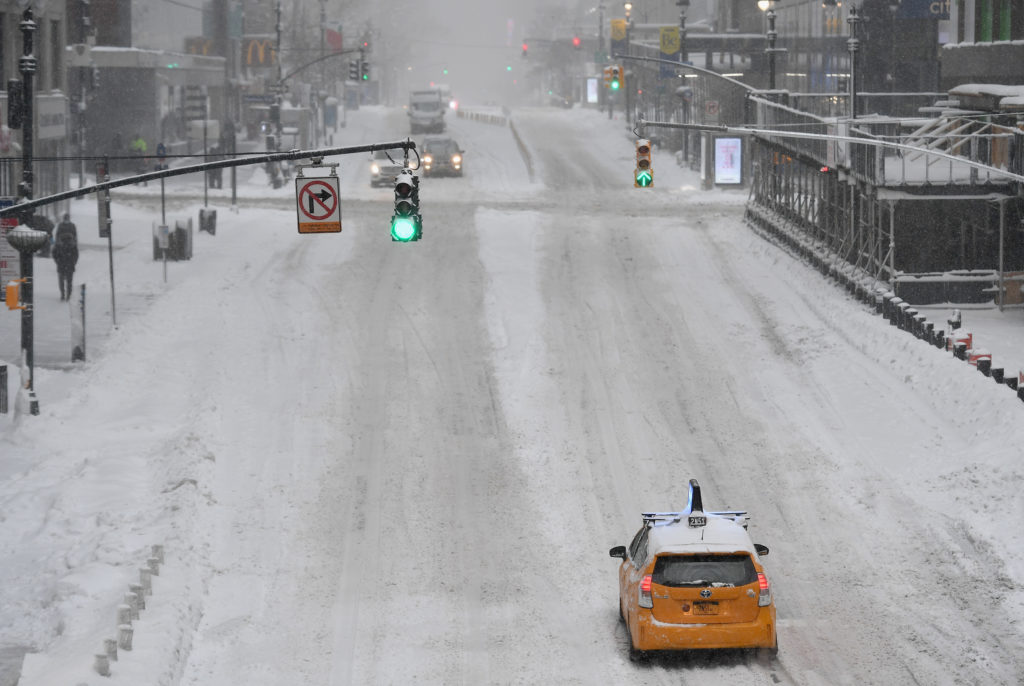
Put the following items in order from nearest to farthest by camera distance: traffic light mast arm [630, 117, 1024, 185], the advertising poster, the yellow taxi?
1. the yellow taxi
2. traffic light mast arm [630, 117, 1024, 185]
3. the advertising poster

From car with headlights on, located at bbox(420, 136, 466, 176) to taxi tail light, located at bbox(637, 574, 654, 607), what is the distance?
1769 inches

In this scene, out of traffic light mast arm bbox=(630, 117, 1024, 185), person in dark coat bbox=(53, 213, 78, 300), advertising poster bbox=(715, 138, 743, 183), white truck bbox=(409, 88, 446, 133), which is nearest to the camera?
traffic light mast arm bbox=(630, 117, 1024, 185)

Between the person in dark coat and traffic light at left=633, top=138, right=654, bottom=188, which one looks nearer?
traffic light at left=633, top=138, right=654, bottom=188

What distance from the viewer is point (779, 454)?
24719 mm

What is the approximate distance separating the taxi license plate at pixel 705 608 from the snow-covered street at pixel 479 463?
3.14 feet

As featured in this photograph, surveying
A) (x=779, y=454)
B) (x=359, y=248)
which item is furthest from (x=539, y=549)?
(x=359, y=248)

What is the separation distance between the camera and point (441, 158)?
195 feet

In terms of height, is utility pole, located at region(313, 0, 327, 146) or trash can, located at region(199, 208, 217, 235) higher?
utility pole, located at region(313, 0, 327, 146)

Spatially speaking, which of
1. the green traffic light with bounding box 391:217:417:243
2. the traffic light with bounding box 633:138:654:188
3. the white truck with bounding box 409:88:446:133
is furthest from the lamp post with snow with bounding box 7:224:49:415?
the white truck with bounding box 409:88:446:133

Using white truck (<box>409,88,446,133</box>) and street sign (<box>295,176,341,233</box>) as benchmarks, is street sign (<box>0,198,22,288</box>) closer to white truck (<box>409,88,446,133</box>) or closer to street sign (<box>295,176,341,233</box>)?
street sign (<box>295,176,341,233</box>)

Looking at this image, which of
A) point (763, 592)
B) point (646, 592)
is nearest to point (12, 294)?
point (646, 592)

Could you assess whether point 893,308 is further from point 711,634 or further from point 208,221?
point 208,221

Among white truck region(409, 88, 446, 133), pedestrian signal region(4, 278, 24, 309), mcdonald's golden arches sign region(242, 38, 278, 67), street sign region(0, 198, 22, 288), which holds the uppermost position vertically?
mcdonald's golden arches sign region(242, 38, 278, 67)

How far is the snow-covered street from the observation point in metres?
16.7
